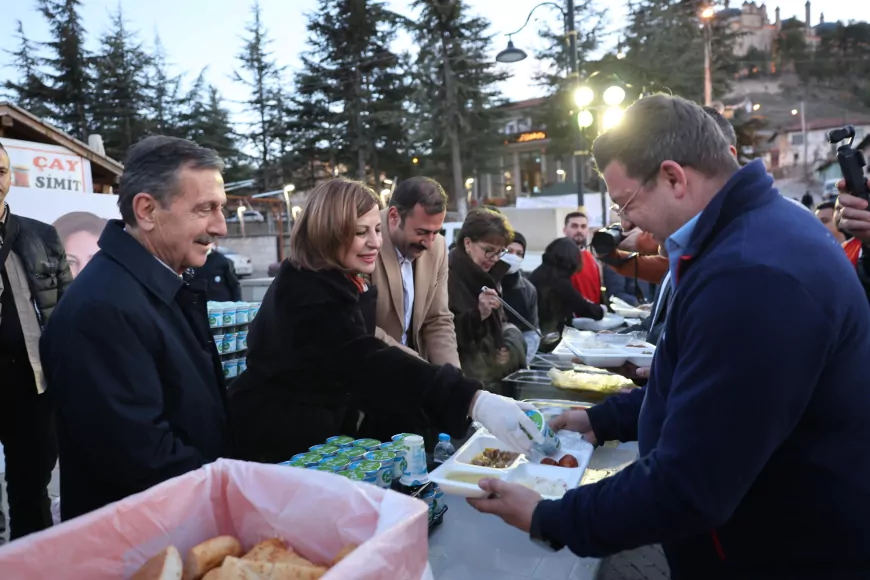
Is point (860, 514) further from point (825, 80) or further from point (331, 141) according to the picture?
point (825, 80)

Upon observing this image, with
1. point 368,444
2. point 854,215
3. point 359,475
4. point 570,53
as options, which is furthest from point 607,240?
point 570,53

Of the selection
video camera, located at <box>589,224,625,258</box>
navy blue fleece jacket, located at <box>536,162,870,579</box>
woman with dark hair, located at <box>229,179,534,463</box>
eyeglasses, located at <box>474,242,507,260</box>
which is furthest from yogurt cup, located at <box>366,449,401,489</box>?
eyeglasses, located at <box>474,242,507,260</box>

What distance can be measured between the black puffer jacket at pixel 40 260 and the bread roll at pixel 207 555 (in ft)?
8.18

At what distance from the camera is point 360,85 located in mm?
32188

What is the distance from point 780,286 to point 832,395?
0.28m

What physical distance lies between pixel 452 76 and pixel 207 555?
30.9m

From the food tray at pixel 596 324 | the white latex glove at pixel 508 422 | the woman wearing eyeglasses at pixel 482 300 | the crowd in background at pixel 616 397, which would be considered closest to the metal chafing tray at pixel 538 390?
the woman wearing eyeglasses at pixel 482 300

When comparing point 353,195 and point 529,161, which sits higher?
point 529,161

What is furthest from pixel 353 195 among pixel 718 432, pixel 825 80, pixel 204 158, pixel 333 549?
pixel 825 80

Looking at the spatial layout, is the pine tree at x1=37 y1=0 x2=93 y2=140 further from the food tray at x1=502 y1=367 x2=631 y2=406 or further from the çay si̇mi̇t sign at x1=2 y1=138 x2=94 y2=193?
the food tray at x1=502 y1=367 x2=631 y2=406

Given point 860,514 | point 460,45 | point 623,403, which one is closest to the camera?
point 860,514

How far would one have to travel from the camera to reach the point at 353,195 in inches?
89.0

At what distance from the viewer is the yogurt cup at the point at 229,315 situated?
444 centimetres

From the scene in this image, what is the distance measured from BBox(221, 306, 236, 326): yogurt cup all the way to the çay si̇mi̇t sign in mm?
3760
